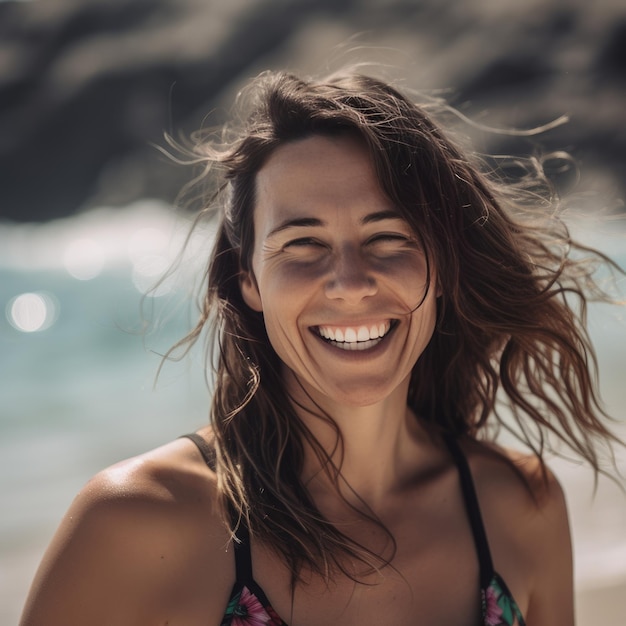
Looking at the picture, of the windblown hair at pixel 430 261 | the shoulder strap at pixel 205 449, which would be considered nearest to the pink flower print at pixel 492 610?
the windblown hair at pixel 430 261

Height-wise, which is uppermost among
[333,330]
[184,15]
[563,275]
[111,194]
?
[184,15]

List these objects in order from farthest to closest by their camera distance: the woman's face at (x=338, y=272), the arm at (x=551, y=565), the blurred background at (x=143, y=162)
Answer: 1. the blurred background at (x=143, y=162)
2. the arm at (x=551, y=565)
3. the woman's face at (x=338, y=272)

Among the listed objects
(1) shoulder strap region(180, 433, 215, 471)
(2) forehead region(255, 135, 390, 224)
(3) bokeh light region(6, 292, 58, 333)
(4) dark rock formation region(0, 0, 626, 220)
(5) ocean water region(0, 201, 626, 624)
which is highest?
(4) dark rock formation region(0, 0, 626, 220)

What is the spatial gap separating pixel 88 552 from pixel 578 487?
4417 mm

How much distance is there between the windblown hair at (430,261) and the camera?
231 centimetres

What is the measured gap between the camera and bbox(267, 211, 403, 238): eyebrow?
2.26 m

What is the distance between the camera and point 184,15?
1375 inches

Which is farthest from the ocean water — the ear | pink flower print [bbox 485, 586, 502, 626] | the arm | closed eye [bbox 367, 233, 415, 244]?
pink flower print [bbox 485, 586, 502, 626]

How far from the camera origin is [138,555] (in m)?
2.11

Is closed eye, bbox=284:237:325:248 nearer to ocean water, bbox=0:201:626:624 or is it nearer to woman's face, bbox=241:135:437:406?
woman's face, bbox=241:135:437:406

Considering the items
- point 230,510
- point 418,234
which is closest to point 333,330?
point 418,234

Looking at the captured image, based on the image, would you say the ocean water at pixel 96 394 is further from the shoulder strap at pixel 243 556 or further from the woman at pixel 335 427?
the shoulder strap at pixel 243 556

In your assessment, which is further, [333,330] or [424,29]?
[424,29]

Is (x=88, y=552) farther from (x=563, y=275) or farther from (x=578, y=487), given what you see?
(x=578, y=487)
